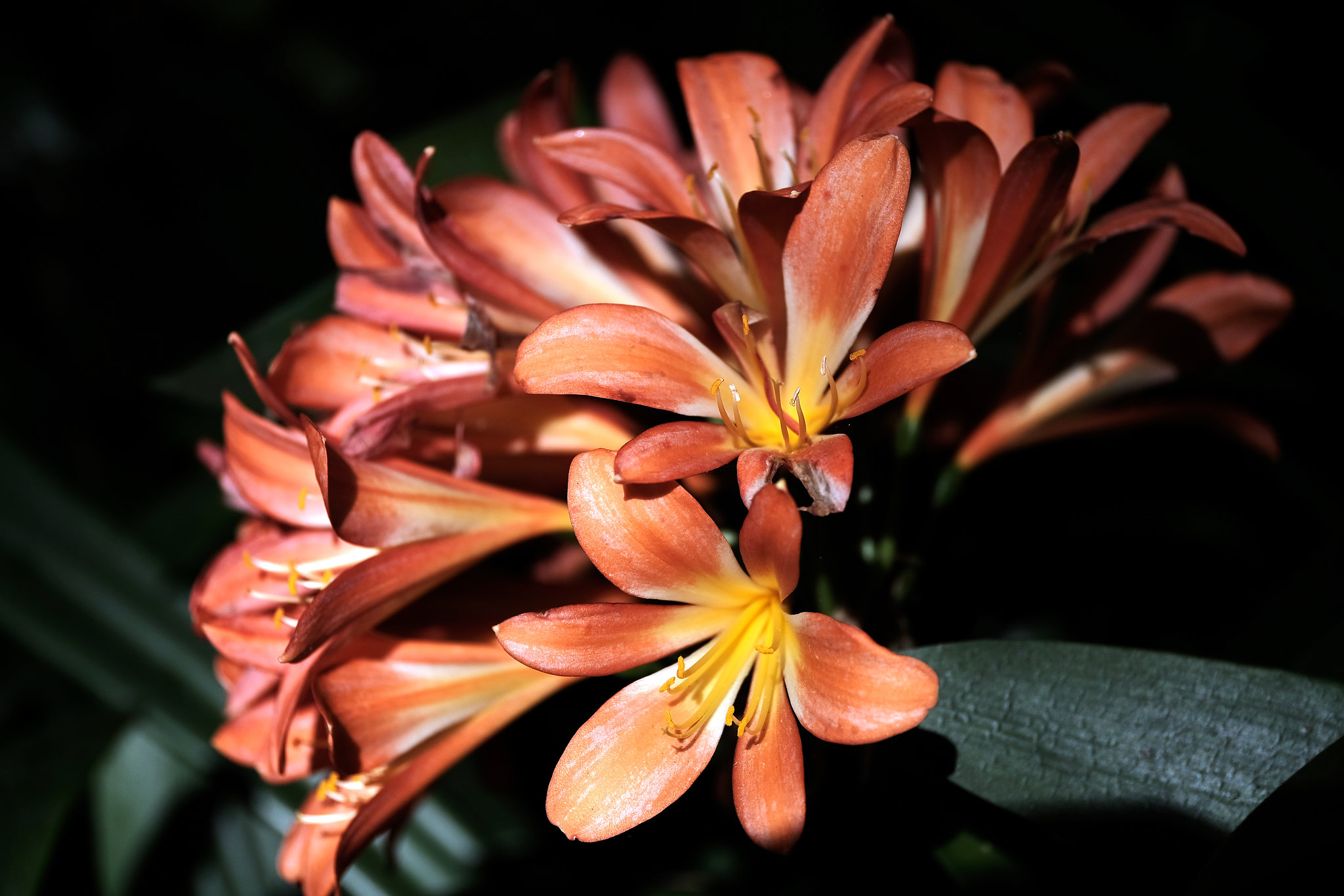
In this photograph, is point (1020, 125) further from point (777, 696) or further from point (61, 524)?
point (61, 524)

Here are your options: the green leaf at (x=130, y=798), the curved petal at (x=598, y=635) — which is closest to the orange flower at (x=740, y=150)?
the curved petal at (x=598, y=635)

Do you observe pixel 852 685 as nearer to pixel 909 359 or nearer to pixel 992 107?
pixel 909 359

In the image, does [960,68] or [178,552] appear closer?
[960,68]

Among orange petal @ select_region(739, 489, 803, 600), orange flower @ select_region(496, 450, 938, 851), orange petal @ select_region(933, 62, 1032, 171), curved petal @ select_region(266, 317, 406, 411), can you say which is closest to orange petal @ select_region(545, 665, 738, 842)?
orange flower @ select_region(496, 450, 938, 851)

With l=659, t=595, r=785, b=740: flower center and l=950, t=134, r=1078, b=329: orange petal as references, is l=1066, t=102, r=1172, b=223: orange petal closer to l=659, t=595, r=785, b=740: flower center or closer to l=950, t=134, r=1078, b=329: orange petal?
l=950, t=134, r=1078, b=329: orange petal

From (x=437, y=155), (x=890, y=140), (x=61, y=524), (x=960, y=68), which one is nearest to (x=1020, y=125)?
(x=960, y=68)

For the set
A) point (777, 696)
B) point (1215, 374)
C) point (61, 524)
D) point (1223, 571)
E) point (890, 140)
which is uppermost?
point (890, 140)

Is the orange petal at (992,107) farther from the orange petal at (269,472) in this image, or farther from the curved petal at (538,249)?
the orange petal at (269,472)
